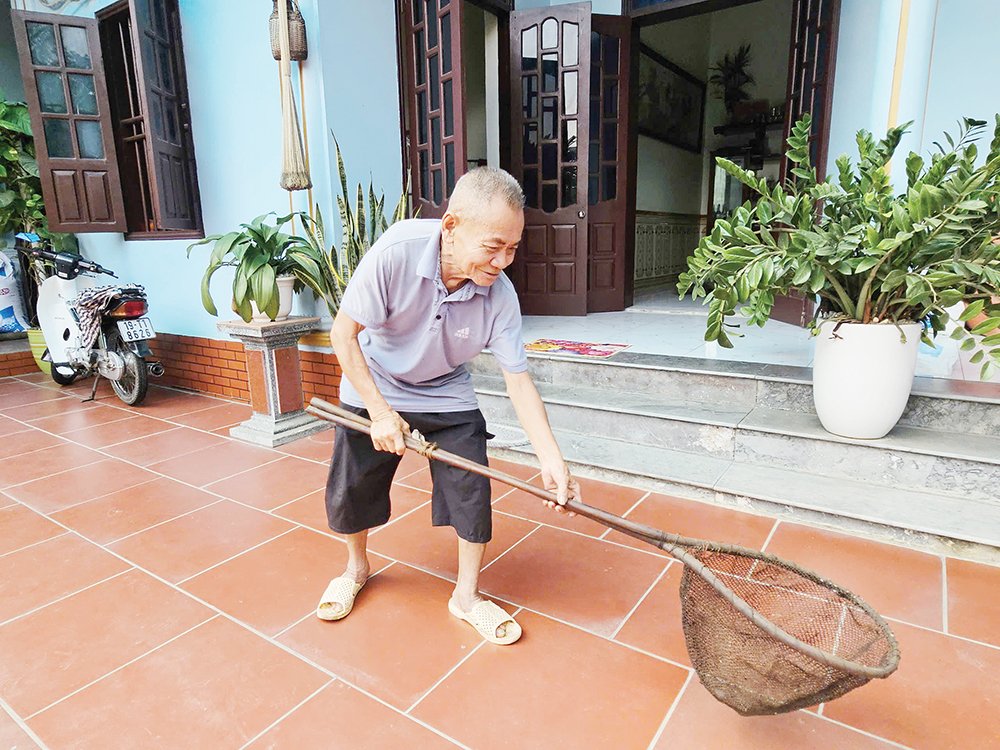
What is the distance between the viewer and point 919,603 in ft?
5.90

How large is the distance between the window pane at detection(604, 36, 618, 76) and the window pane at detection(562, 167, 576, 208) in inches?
33.5

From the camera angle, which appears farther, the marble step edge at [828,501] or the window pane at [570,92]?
the window pane at [570,92]

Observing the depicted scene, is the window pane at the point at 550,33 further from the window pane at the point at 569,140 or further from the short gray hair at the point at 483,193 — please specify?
the short gray hair at the point at 483,193

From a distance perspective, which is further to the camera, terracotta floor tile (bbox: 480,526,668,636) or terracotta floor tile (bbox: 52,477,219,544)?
terracotta floor tile (bbox: 52,477,219,544)

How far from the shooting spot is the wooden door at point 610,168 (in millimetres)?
4867

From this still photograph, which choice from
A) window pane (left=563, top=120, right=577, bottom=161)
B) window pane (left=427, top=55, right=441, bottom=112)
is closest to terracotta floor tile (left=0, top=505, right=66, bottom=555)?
window pane (left=427, top=55, right=441, bottom=112)

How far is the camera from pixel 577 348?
362 cm

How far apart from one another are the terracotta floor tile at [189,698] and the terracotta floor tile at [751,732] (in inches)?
34.1

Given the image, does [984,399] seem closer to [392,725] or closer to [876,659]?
[876,659]

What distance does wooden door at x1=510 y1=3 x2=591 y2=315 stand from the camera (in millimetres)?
4660

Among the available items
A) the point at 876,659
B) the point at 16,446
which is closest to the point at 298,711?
the point at 876,659

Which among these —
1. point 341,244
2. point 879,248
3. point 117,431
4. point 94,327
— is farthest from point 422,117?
point 879,248

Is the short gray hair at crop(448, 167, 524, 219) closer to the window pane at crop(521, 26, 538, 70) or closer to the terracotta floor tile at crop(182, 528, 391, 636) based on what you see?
the terracotta floor tile at crop(182, 528, 391, 636)

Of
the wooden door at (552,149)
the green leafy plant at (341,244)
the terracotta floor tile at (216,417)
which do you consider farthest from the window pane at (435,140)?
the terracotta floor tile at (216,417)
